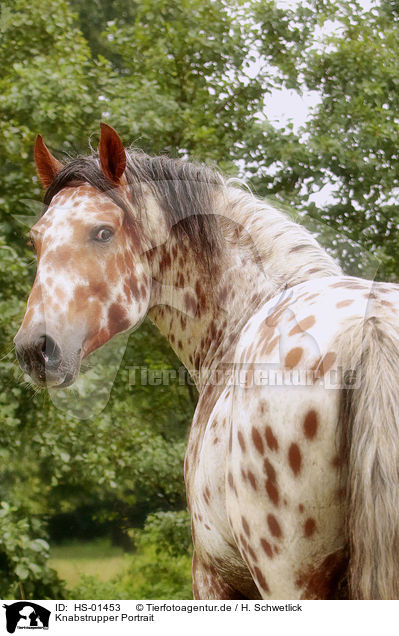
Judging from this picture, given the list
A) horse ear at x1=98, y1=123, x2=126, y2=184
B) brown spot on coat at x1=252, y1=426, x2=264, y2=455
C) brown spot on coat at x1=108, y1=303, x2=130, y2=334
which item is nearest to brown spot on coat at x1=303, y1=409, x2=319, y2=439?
brown spot on coat at x1=252, y1=426, x2=264, y2=455

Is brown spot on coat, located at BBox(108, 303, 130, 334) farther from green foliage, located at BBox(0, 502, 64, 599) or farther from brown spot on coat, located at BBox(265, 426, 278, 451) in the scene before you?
green foliage, located at BBox(0, 502, 64, 599)

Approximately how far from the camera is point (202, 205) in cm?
236

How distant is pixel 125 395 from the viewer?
5.34 m

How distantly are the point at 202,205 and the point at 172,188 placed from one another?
141mm

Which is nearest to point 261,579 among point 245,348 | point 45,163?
point 245,348

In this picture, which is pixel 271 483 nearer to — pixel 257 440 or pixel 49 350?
pixel 257 440

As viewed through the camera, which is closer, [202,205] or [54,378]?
[54,378]

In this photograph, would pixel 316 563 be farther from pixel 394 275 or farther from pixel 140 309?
pixel 394 275

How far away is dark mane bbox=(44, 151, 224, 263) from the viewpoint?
2.29m

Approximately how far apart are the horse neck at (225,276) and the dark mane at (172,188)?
0.15ft

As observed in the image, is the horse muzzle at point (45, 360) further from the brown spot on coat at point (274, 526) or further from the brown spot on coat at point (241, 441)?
the brown spot on coat at point (274, 526)

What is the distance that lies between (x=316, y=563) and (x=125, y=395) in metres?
4.07
